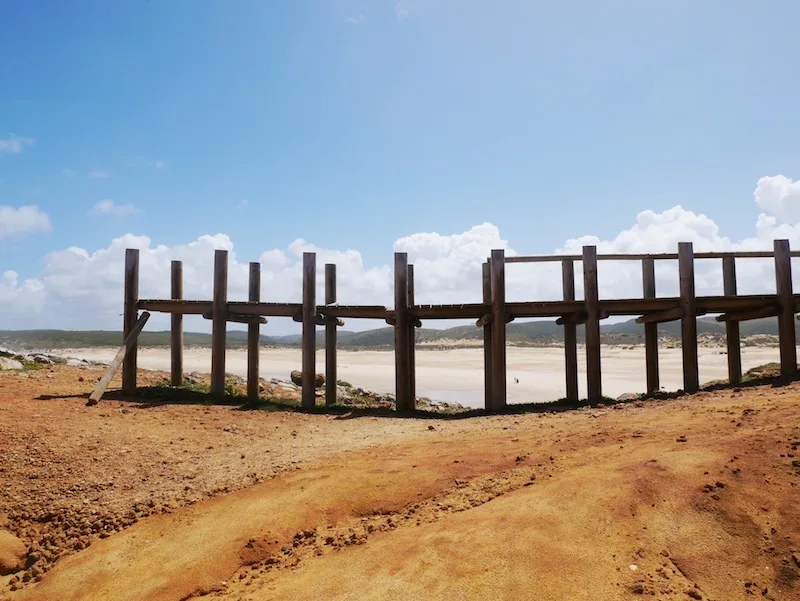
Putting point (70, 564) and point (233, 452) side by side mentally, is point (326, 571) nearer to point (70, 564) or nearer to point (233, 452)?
point (70, 564)

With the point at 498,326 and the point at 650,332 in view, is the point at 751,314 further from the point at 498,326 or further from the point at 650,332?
the point at 498,326

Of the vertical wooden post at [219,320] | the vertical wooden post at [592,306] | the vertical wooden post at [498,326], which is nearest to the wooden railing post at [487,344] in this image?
the vertical wooden post at [498,326]

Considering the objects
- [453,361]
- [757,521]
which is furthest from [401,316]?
[453,361]

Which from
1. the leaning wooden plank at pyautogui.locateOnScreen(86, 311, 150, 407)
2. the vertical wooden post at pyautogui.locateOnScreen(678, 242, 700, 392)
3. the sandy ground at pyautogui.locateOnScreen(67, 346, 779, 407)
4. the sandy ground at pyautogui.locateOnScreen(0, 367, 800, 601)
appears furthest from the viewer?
the sandy ground at pyautogui.locateOnScreen(67, 346, 779, 407)

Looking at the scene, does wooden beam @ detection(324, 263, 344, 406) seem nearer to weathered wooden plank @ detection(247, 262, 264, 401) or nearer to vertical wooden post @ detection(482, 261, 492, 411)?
weathered wooden plank @ detection(247, 262, 264, 401)

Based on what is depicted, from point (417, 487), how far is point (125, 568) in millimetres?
2961

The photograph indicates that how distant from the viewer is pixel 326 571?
421 cm

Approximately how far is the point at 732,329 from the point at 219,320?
1331cm

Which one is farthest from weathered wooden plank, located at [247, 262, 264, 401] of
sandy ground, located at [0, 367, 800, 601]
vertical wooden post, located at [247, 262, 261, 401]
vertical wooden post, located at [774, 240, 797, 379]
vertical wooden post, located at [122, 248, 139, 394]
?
vertical wooden post, located at [774, 240, 797, 379]

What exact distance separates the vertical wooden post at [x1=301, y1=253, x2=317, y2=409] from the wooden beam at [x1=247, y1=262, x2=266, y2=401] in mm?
1312

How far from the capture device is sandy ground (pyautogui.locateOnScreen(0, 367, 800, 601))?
12.6 feet

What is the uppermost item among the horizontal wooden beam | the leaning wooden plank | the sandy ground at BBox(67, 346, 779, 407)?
the horizontal wooden beam

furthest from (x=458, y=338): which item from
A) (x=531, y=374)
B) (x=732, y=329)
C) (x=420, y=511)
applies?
(x=420, y=511)

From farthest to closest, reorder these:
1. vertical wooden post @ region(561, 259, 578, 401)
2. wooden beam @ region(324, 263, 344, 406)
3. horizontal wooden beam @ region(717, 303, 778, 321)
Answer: wooden beam @ region(324, 263, 344, 406) < vertical wooden post @ region(561, 259, 578, 401) < horizontal wooden beam @ region(717, 303, 778, 321)
